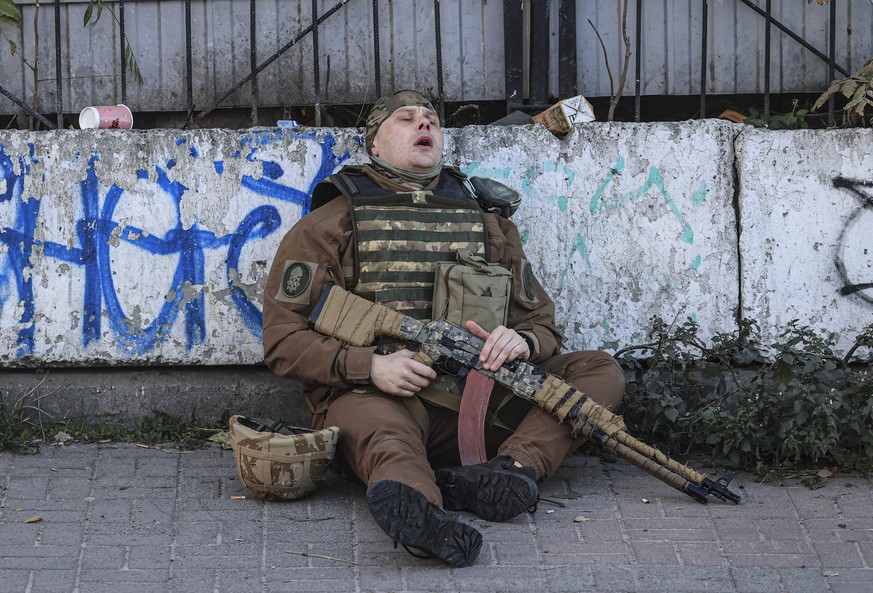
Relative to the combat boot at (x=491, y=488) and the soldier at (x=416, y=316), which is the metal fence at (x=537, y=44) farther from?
the combat boot at (x=491, y=488)

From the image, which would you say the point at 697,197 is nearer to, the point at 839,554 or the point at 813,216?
the point at 813,216

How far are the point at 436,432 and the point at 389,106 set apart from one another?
51.6 inches

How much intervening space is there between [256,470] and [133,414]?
44.9 inches

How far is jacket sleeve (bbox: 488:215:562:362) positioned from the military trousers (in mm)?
116

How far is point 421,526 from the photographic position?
3527mm

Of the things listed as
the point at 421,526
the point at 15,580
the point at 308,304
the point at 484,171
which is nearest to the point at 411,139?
the point at 484,171

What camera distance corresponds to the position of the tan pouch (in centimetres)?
433

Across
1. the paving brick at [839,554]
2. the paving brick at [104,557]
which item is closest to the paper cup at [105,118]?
the paving brick at [104,557]

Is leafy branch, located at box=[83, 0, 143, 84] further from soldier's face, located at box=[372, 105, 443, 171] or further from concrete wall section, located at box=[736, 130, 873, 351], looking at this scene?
concrete wall section, located at box=[736, 130, 873, 351]

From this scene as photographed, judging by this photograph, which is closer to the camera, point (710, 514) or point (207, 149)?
point (710, 514)

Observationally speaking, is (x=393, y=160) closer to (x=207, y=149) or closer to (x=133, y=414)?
(x=207, y=149)

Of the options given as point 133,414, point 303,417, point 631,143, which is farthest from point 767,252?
point 133,414

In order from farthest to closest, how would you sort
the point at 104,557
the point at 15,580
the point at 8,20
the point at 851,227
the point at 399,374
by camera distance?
the point at 8,20 → the point at 851,227 → the point at 399,374 → the point at 104,557 → the point at 15,580

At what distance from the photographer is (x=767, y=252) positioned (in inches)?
197
